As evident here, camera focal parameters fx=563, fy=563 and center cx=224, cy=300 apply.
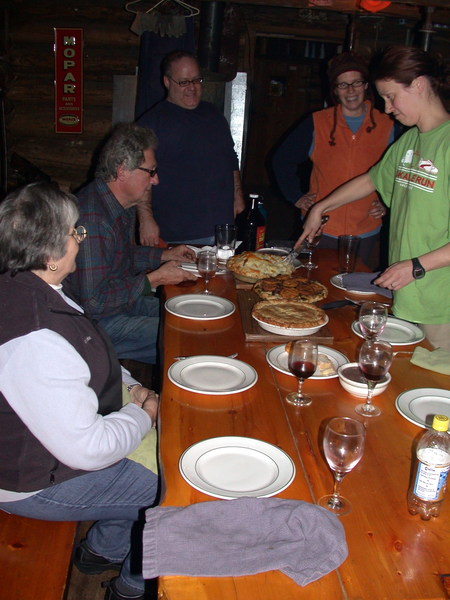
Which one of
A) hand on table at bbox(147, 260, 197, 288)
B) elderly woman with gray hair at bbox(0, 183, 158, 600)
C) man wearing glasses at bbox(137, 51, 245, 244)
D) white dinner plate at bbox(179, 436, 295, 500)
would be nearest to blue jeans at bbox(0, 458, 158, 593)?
elderly woman with gray hair at bbox(0, 183, 158, 600)

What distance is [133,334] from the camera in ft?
9.47

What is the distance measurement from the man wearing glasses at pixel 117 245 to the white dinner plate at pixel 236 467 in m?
1.38

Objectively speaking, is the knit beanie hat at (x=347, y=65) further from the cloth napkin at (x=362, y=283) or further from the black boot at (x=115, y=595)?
the black boot at (x=115, y=595)

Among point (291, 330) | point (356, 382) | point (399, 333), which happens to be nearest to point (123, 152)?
point (291, 330)

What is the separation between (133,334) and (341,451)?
1.84 metres

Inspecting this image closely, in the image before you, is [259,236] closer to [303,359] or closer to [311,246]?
[311,246]

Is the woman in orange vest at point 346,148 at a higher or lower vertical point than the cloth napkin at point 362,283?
higher

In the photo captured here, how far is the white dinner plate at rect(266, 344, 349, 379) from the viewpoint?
1801 millimetres

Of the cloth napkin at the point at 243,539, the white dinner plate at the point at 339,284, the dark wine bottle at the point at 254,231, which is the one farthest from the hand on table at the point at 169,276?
the cloth napkin at the point at 243,539

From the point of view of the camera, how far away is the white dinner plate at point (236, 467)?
4.09ft

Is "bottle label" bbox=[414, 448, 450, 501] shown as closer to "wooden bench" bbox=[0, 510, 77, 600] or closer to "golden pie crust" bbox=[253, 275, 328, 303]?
"wooden bench" bbox=[0, 510, 77, 600]

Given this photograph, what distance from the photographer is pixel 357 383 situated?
5.52ft

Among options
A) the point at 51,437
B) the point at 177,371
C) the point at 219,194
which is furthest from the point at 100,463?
the point at 219,194

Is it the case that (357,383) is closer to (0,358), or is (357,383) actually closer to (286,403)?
(286,403)
